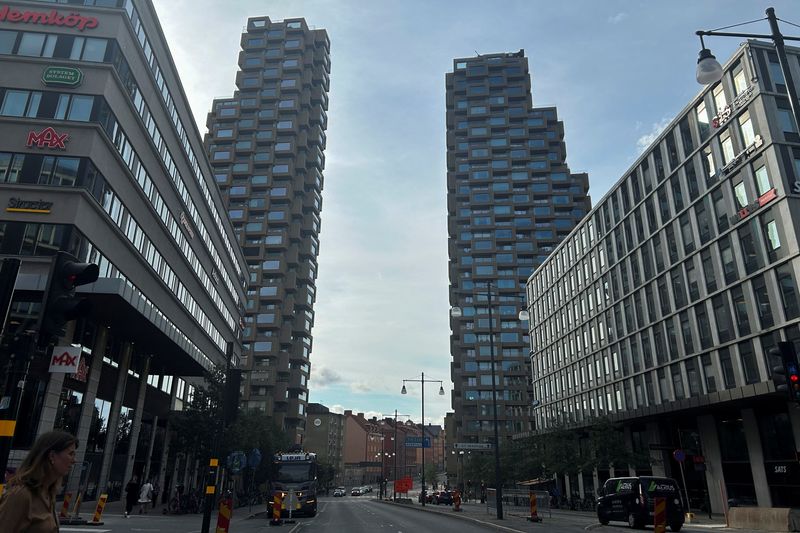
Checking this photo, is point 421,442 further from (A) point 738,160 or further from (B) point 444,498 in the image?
(A) point 738,160

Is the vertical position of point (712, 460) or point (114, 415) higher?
point (114, 415)

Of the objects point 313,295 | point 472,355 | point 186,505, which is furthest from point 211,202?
point 472,355

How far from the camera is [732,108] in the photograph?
34.3 m

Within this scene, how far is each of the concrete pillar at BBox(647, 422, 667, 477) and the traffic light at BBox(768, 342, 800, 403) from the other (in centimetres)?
3501

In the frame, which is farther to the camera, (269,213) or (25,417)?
(269,213)

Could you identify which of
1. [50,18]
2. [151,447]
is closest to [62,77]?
[50,18]

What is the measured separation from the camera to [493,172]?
11406cm

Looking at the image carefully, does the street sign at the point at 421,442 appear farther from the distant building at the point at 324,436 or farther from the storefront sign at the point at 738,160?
the distant building at the point at 324,436

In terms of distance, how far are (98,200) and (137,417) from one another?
15.9m

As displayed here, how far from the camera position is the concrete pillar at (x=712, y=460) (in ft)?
117

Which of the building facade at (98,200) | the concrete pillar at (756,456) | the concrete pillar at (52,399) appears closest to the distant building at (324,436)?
the building facade at (98,200)

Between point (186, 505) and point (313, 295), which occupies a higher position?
point (313, 295)

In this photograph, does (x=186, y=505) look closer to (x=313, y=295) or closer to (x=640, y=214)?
(x=640, y=214)

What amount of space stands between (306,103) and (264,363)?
Answer: 4926 centimetres
